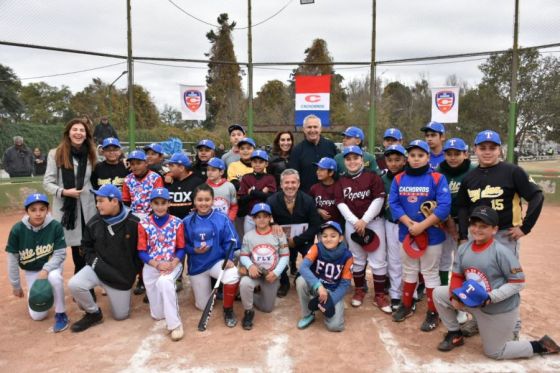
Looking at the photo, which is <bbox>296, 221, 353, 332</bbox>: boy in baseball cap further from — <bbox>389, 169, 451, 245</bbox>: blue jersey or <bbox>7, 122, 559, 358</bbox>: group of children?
<bbox>389, 169, 451, 245</bbox>: blue jersey

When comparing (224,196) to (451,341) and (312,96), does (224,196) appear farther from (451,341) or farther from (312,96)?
(312,96)

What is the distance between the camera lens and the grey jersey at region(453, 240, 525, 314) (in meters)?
3.06

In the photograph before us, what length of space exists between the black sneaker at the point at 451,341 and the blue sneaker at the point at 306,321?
1.11 meters

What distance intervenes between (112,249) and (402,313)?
283 cm

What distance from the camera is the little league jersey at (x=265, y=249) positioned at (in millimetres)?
4188

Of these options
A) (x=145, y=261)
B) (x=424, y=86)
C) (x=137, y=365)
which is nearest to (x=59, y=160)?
(x=145, y=261)

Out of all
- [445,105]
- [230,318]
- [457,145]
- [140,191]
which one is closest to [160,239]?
[140,191]

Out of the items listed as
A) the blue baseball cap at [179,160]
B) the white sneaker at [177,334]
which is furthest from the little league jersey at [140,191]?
the white sneaker at [177,334]

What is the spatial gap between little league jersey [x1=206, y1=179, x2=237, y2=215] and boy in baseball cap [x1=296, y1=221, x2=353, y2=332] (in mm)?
1192

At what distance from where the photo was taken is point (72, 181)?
4.37 metres

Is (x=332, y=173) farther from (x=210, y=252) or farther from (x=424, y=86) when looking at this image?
(x=424, y=86)

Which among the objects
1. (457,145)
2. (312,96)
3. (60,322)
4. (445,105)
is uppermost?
(312,96)

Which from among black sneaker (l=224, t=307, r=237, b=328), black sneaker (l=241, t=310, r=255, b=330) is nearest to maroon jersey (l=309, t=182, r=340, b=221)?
black sneaker (l=241, t=310, r=255, b=330)

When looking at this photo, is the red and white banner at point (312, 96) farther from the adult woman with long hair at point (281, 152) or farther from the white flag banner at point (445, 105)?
the adult woman with long hair at point (281, 152)
